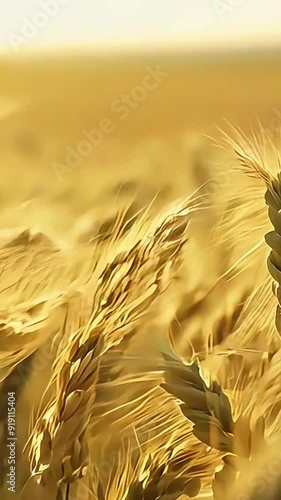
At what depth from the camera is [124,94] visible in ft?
2.62

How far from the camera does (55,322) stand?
0.80 meters

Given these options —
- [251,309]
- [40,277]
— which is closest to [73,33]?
[40,277]

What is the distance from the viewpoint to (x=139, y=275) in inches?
31.7

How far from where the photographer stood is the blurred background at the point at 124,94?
80 centimetres

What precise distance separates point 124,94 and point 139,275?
238mm

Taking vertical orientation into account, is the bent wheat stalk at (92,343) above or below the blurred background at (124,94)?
below

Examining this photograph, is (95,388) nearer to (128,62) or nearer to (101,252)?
(101,252)

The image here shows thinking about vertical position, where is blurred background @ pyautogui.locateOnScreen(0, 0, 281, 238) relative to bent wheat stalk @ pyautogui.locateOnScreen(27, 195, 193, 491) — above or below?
above

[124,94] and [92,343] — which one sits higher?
[124,94]

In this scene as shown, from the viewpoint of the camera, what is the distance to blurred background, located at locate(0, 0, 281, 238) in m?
0.80

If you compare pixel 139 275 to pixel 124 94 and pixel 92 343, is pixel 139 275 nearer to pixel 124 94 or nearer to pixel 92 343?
pixel 92 343

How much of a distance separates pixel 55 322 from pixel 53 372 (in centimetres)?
7

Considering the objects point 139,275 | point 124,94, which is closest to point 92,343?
point 139,275

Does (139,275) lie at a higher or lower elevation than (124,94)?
lower
